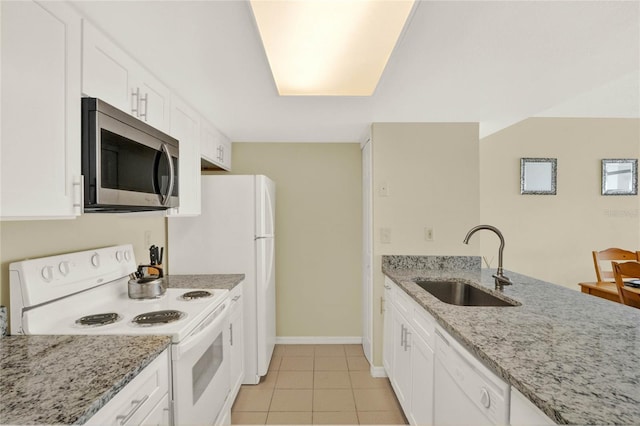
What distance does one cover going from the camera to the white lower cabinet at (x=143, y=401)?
0.86 metres

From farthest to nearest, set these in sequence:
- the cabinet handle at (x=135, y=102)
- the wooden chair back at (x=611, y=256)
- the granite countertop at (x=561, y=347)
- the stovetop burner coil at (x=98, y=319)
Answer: the wooden chair back at (x=611, y=256), the cabinet handle at (x=135, y=102), the stovetop burner coil at (x=98, y=319), the granite countertop at (x=561, y=347)

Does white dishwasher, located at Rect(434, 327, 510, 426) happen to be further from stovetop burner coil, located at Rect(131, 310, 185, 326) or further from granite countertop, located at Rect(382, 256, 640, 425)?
stovetop burner coil, located at Rect(131, 310, 185, 326)

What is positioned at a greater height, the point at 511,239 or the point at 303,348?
the point at 511,239

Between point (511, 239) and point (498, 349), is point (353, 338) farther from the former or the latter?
point (498, 349)

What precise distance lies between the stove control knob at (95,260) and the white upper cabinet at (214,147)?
1.08m

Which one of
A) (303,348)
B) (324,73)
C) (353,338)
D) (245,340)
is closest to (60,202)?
(324,73)

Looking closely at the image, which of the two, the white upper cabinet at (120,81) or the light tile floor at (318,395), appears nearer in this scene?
the white upper cabinet at (120,81)

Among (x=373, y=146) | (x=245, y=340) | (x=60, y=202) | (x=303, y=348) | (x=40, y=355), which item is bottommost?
(x=303, y=348)

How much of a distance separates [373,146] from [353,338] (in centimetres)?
206

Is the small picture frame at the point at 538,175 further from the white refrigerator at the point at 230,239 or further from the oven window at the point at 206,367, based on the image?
the oven window at the point at 206,367

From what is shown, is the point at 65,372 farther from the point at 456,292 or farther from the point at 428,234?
the point at 428,234

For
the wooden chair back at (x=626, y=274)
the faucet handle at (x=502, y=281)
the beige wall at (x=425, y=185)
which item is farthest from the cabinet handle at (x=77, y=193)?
the wooden chair back at (x=626, y=274)

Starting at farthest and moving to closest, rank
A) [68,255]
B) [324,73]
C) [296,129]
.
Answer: [296,129] → [324,73] → [68,255]

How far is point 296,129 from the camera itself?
280cm
